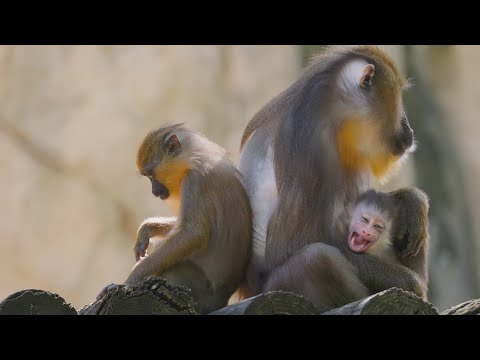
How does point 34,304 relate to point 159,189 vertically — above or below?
below

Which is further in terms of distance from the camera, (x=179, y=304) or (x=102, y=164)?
(x=102, y=164)

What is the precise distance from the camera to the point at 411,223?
5.29m

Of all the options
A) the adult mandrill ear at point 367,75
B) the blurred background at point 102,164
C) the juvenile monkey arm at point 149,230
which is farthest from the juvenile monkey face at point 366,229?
the blurred background at point 102,164

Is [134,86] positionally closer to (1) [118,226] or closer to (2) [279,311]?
(1) [118,226]

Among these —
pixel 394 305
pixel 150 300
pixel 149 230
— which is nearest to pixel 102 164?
pixel 149 230

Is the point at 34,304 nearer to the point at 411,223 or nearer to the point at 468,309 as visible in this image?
the point at 468,309

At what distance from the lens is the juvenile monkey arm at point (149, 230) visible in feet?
Result: 18.6

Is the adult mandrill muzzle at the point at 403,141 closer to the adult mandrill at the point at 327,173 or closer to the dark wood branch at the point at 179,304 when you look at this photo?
the adult mandrill at the point at 327,173

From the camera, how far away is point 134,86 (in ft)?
37.5

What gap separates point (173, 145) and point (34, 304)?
1839mm

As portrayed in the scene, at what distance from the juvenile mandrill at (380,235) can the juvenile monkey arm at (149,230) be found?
111 centimetres

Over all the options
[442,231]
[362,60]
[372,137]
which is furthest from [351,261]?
[442,231]

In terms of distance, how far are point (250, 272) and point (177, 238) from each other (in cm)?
50

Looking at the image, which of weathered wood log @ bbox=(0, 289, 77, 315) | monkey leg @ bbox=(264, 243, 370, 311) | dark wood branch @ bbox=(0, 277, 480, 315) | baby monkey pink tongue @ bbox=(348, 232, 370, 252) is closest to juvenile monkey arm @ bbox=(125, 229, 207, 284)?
monkey leg @ bbox=(264, 243, 370, 311)
